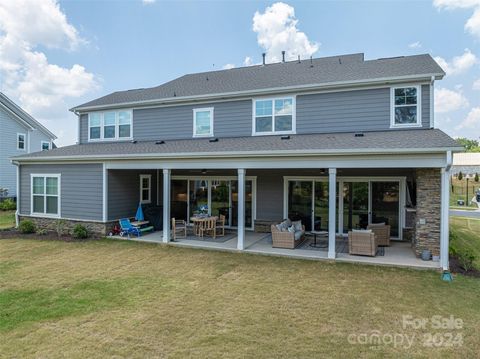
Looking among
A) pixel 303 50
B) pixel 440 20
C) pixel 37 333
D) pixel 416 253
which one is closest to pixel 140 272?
pixel 37 333

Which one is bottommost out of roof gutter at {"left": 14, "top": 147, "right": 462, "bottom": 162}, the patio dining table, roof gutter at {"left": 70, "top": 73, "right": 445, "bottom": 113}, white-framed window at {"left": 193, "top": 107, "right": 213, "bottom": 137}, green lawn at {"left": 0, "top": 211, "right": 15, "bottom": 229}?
green lawn at {"left": 0, "top": 211, "right": 15, "bottom": 229}

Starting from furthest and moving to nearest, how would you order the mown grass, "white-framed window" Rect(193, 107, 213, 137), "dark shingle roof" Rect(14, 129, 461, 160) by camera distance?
"white-framed window" Rect(193, 107, 213, 137) < the mown grass < "dark shingle roof" Rect(14, 129, 461, 160)

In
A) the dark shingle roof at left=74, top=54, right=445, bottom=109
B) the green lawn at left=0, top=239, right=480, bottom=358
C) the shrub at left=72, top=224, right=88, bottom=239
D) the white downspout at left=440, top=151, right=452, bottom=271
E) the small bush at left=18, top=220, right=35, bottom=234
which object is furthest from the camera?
the small bush at left=18, top=220, right=35, bottom=234

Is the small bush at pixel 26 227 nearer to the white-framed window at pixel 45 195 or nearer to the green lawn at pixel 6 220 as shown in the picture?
the white-framed window at pixel 45 195

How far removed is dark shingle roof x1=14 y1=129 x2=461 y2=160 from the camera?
25.9 ft

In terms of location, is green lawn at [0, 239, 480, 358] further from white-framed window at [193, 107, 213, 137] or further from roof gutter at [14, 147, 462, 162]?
white-framed window at [193, 107, 213, 137]

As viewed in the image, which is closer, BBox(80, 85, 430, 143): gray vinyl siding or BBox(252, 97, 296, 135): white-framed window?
BBox(80, 85, 430, 143): gray vinyl siding

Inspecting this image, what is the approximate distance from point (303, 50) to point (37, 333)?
53.7 ft

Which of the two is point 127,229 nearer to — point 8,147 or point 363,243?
point 363,243

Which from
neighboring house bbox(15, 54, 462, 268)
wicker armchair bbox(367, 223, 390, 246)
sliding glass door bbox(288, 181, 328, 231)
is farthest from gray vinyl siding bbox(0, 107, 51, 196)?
wicker armchair bbox(367, 223, 390, 246)

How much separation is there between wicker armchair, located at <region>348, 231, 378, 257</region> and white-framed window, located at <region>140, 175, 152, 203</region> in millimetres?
8916

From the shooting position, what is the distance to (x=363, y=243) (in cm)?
884

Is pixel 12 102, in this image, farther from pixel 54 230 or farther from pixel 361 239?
pixel 361 239

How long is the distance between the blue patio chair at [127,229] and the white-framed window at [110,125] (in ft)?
14.8
